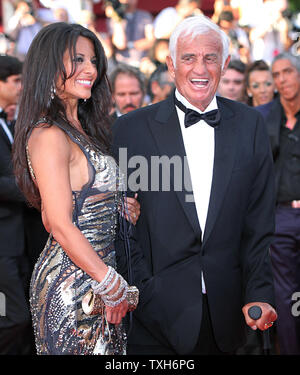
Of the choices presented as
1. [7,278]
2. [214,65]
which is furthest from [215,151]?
[7,278]

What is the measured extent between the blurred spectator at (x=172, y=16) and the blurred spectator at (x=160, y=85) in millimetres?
2923

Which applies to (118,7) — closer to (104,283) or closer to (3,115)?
(3,115)

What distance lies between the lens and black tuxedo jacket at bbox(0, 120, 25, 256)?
14.4 ft

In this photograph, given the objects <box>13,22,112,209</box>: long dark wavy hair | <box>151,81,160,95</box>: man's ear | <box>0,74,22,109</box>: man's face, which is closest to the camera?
<box>13,22,112,209</box>: long dark wavy hair

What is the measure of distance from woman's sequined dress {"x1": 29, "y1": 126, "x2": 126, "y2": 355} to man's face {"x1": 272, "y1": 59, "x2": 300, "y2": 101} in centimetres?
253

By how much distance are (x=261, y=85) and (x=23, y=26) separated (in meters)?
3.82

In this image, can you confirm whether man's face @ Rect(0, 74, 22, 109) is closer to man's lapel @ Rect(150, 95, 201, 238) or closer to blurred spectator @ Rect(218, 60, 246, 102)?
blurred spectator @ Rect(218, 60, 246, 102)

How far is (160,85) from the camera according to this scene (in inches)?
223

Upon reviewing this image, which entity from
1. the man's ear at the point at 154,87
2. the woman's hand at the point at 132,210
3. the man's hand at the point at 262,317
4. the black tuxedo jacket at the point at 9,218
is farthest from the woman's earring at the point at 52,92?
the man's ear at the point at 154,87

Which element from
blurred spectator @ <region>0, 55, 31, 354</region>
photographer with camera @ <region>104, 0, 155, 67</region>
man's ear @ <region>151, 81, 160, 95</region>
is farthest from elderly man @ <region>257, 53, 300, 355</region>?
photographer with camera @ <region>104, 0, 155, 67</region>

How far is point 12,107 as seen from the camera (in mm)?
5242

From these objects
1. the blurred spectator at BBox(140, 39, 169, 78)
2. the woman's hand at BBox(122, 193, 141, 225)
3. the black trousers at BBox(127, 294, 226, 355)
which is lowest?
the black trousers at BBox(127, 294, 226, 355)

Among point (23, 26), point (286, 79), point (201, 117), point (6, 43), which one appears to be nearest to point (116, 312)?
point (201, 117)

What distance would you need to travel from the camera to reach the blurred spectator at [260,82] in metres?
5.80
